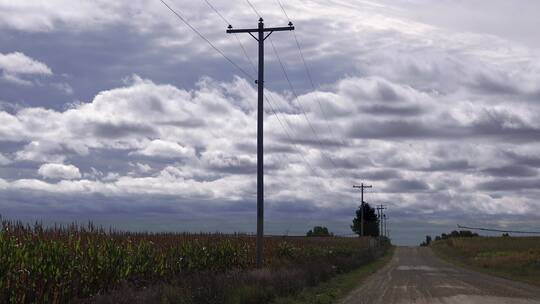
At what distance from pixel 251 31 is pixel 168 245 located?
10528mm

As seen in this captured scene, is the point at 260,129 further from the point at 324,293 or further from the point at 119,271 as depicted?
the point at 119,271

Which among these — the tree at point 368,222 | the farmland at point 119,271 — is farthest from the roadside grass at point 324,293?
the tree at point 368,222

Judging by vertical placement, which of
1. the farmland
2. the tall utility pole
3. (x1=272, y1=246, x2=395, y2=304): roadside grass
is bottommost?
(x1=272, y1=246, x2=395, y2=304): roadside grass

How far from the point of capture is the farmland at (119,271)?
14922 mm

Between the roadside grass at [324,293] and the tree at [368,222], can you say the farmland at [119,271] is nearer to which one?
the roadside grass at [324,293]

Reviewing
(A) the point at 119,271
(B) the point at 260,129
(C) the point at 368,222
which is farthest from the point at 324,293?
(C) the point at 368,222

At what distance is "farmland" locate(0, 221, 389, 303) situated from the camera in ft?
49.0

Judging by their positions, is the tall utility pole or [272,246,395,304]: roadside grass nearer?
[272,246,395,304]: roadside grass

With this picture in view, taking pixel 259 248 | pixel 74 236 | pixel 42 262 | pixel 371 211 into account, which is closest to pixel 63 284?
pixel 42 262

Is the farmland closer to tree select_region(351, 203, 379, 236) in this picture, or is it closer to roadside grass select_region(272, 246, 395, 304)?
roadside grass select_region(272, 246, 395, 304)

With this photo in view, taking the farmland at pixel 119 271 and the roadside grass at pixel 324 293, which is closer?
the farmland at pixel 119 271

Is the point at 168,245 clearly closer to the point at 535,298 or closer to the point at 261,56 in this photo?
the point at 261,56

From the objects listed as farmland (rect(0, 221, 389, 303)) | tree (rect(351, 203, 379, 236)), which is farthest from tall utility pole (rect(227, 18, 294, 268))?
tree (rect(351, 203, 379, 236))

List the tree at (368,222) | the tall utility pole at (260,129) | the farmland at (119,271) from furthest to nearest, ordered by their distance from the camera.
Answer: the tree at (368,222)
the tall utility pole at (260,129)
the farmland at (119,271)
